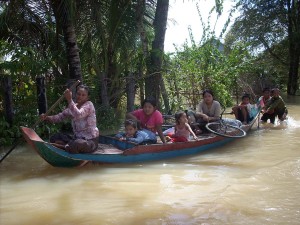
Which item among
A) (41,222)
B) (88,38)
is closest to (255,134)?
(88,38)

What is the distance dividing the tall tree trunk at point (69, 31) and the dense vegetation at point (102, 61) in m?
0.01

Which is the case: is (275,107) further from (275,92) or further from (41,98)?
(41,98)

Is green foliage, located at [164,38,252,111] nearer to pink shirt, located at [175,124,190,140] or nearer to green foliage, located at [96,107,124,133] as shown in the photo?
green foliage, located at [96,107,124,133]

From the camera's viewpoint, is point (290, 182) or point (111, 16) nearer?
point (290, 182)

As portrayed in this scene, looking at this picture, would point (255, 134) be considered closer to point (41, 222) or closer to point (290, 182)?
point (290, 182)

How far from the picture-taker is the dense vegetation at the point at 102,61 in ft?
27.4

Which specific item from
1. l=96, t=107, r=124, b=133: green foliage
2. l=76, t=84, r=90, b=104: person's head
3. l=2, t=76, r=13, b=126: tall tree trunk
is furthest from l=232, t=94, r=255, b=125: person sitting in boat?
l=2, t=76, r=13, b=126: tall tree trunk

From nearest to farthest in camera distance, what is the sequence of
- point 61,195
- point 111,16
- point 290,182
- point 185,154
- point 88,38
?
point 61,195, point 290,182, point 185,154, point 111,16, point 88,38

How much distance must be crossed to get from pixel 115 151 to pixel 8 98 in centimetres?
301

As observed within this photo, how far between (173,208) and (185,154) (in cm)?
305

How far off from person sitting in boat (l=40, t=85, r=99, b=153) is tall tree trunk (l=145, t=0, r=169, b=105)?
4.72m

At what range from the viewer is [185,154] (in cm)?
743

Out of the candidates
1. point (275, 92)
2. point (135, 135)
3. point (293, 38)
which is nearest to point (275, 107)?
point (275, 92)

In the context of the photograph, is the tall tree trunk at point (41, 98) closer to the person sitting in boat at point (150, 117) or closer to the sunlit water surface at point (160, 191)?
the sunlit water surface at point (160, 191)
